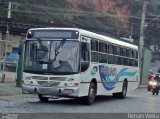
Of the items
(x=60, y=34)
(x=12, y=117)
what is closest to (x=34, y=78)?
(x=60, y=34)

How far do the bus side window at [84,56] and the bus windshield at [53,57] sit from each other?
0.40 metres

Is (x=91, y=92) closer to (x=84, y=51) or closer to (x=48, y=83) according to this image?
(x=84, y=51)

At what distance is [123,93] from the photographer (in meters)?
26.2

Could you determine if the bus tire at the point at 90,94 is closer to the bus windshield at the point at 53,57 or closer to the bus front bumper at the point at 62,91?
the bus front bumper at the point at 62,91

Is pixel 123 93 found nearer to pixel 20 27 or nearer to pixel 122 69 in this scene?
pixel 122 69

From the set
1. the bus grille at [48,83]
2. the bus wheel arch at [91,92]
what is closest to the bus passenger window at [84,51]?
the bus wheel arch at [91,92]

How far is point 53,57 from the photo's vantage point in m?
18.4

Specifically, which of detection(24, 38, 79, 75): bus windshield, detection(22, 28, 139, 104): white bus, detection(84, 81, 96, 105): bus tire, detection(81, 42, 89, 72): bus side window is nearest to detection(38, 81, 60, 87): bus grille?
detection(22, 28, 139, 104): white bus

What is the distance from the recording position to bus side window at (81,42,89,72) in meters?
18.7

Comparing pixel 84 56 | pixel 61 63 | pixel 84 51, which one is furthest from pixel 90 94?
pixel 61 63

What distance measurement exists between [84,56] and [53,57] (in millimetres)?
1337

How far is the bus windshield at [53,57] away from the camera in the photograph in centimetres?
1823

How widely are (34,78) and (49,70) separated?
2.22ft

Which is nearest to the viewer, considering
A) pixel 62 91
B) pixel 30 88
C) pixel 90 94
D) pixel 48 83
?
pixel 62 91
